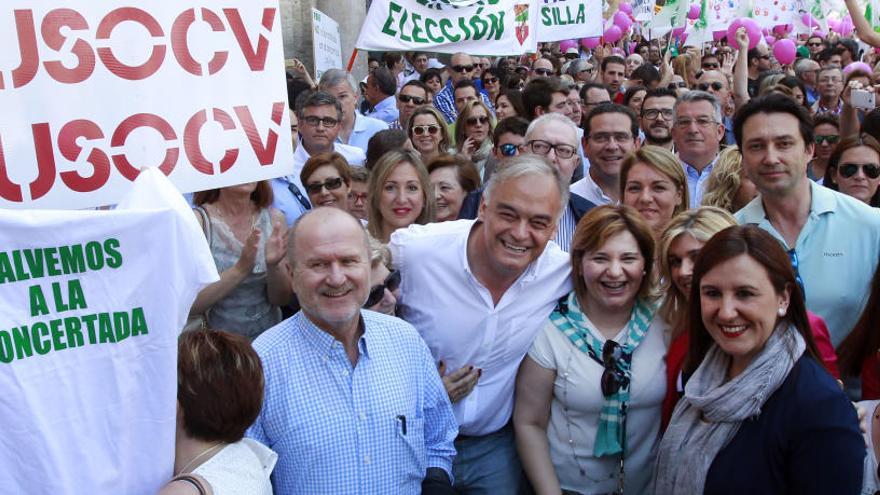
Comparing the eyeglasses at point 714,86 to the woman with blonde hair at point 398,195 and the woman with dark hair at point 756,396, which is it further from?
the woman with dark hair at point 756,396

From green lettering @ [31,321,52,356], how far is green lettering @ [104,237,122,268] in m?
0.23

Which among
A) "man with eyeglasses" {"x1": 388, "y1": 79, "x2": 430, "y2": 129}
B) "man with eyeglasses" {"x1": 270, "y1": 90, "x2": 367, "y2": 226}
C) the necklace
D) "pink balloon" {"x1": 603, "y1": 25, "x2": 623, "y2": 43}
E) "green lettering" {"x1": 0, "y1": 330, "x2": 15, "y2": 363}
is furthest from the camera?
"pink balloon" {"x1": 603, "y1": 25, "x2": 623, "y2": 43}

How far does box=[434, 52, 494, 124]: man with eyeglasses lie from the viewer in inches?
377

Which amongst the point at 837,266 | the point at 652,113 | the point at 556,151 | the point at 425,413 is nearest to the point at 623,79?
the point at 652,113

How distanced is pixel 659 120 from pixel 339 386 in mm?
4269

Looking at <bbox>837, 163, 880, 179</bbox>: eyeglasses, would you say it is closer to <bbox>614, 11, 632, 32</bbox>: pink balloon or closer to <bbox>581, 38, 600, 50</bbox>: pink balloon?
<bbox>581, 38, 600, 50</bbox>: pink balloon

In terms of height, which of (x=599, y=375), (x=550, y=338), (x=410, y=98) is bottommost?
(x=599, y=375)

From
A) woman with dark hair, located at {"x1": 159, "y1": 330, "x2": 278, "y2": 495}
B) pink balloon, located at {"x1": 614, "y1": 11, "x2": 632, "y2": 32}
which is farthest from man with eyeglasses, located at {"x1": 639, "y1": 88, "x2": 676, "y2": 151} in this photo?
pink balloon, located at {"x1": 614, "y1": 11, "x2": 632, "y2": 32}

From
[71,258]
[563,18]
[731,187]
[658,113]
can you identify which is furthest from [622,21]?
[71,258]

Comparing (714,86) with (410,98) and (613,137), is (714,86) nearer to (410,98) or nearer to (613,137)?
(410,98)

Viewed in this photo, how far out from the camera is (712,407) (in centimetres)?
280

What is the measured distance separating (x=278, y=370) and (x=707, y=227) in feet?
5.49

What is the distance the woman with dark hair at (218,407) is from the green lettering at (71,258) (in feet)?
1.28

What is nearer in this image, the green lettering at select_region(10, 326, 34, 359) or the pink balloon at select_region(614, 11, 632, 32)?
the green lettering at select_region(10, 326, 34, 359)
